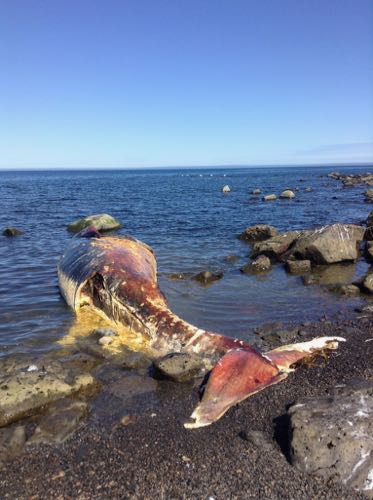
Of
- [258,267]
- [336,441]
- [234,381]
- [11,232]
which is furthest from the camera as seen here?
[11,232]

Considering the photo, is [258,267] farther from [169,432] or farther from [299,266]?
[169,432]

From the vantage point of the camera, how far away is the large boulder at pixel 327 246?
1344 cm

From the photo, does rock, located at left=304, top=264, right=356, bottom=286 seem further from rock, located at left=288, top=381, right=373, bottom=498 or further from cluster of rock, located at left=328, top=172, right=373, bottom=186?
cluster of rock, located at left=328, top=172, right=373, bottom=186

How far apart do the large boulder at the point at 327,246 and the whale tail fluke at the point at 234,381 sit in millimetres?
7971

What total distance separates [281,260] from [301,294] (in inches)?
144

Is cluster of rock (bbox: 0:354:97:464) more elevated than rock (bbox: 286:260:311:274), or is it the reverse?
cluster of rock (bbox: 0:354:97:464)

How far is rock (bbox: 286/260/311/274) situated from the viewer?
12952 mm

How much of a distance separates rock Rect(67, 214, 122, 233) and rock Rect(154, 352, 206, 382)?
1529 centimetres

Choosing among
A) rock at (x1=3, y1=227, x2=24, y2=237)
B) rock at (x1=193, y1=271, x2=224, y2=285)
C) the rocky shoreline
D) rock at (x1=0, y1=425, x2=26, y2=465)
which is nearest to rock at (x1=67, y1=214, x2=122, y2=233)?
rock at (x1=3, y1=227, x2=24, y2=237)

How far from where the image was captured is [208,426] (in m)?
5.20

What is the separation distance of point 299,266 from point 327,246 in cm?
128

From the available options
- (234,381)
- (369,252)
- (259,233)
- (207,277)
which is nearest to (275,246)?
(369,252)

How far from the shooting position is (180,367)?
641cm

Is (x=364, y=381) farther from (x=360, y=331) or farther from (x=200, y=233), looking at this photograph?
(x=200, y=233)
